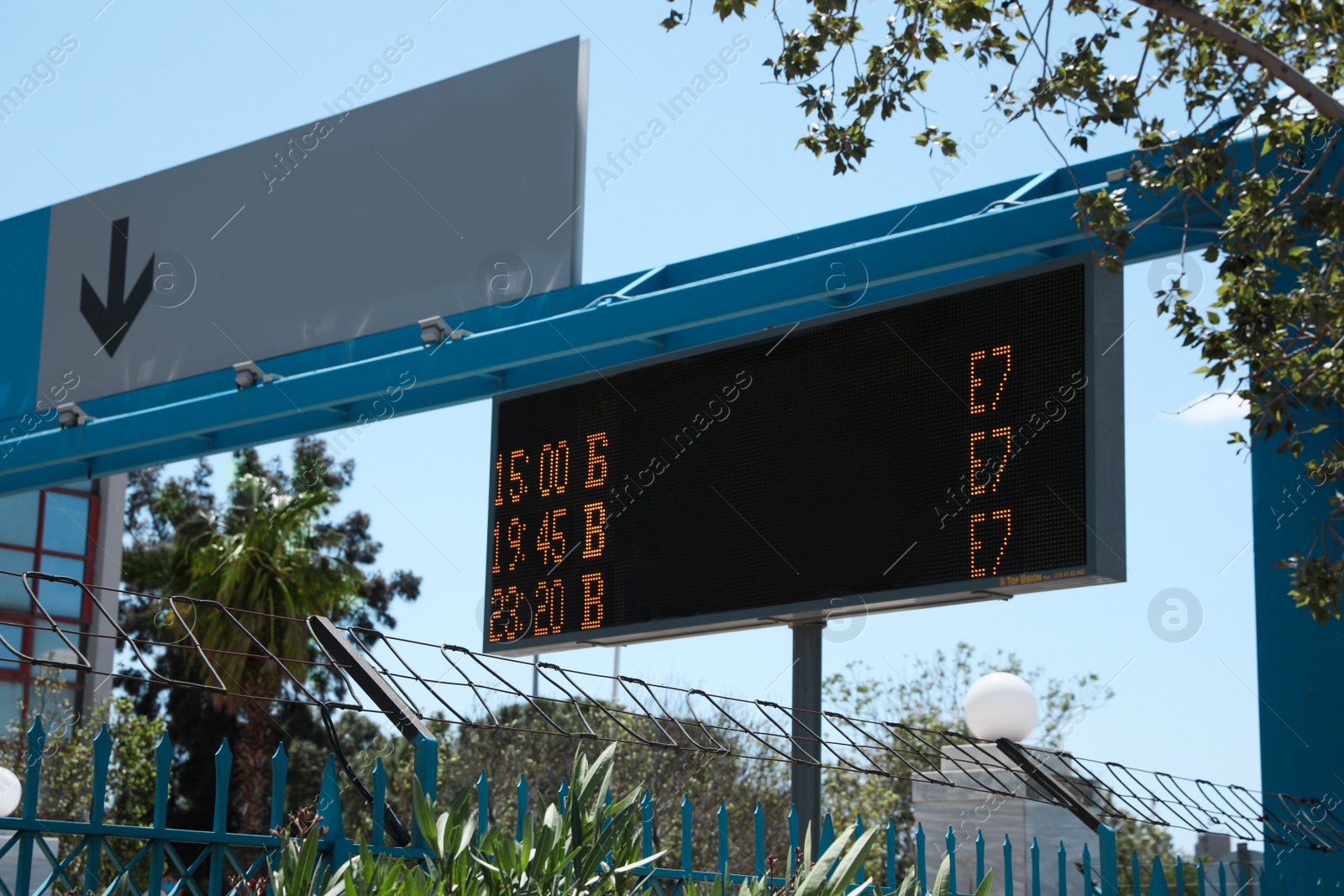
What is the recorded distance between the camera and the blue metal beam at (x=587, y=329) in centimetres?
721

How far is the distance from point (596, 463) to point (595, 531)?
406mm

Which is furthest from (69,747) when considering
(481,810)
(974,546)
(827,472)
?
(481,810)

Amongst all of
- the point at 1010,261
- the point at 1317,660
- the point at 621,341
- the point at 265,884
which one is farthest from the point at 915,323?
the point at 265,884

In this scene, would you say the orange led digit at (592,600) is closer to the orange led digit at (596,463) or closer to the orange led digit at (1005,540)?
the orange led digit at (596,463)

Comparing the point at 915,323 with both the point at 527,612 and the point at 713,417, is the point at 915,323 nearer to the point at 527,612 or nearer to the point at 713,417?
the point at 713,417

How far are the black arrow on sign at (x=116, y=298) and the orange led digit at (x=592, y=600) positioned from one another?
4.39 m

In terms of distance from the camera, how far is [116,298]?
418 inches

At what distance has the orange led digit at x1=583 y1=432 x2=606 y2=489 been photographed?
830 centimetres

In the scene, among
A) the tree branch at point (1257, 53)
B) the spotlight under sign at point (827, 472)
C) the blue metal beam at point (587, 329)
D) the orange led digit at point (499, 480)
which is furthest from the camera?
the orange led digit at point (499, 480)

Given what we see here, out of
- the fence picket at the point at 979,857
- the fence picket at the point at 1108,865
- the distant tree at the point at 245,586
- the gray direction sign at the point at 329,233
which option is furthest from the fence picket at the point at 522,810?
the distant tree at the point at 245,586

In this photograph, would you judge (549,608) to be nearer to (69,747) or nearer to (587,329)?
(587,329)

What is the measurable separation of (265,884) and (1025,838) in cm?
588

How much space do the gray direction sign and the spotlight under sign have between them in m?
0.95

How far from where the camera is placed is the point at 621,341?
812cm
